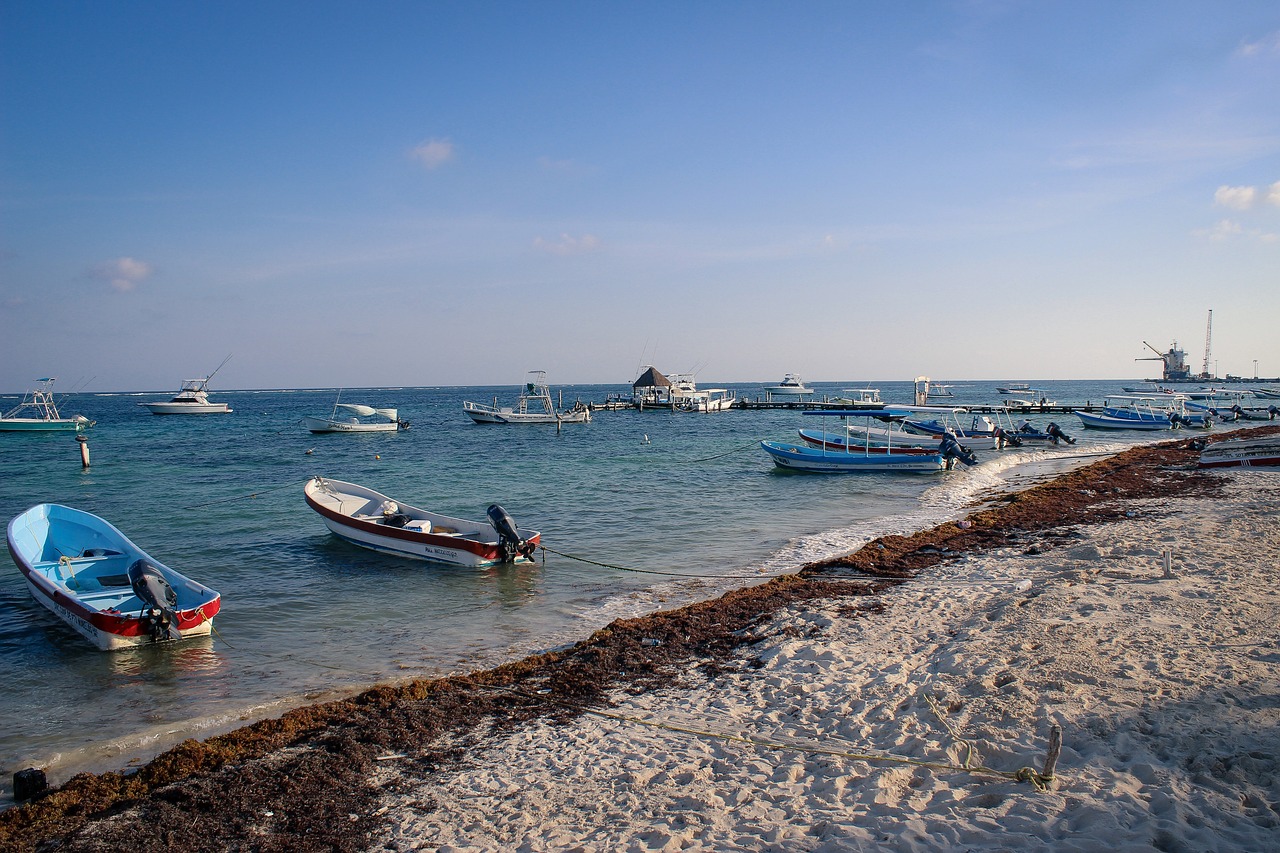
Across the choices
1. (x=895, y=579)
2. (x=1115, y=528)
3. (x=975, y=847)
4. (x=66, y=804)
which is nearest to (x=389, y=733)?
(x=66, y=804)

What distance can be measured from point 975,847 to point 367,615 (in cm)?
1065

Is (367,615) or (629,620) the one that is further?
(367,615)

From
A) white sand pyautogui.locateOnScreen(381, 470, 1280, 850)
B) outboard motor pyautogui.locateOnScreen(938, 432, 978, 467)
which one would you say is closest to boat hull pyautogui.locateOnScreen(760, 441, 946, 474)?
outboard motor pyautogui.locateOnScreen(938, 432, 978, 467)

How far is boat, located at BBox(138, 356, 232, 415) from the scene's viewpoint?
8494 centimetres

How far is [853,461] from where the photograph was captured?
30.5 m

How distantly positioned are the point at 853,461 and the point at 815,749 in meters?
25.1

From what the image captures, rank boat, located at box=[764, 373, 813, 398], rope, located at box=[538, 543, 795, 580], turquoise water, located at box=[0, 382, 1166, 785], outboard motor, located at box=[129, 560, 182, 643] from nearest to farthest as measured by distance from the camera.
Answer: turquoise water, located at box=[0, 382, 1166, 785], outboard motor, located at box=[129, 560, 182, 643], rope, located at box=[538, 543, 795, 580], boat, located at box=[764, 373, 813, 398]

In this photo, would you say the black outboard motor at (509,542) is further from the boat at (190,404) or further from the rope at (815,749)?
the boat at (190,404)

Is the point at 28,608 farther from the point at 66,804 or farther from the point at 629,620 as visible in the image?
the point at 629,620

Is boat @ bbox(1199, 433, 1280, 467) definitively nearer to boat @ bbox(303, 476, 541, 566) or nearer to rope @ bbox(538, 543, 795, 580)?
rope @ bbox(538, 543, 795, 580)

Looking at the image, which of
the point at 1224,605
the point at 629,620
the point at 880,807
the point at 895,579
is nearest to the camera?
the point at 880,807

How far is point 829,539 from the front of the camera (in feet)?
58.5

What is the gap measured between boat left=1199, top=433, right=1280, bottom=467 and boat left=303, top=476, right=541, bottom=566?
2284 centimetres

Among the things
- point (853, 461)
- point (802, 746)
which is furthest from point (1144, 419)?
point (802, 746)
